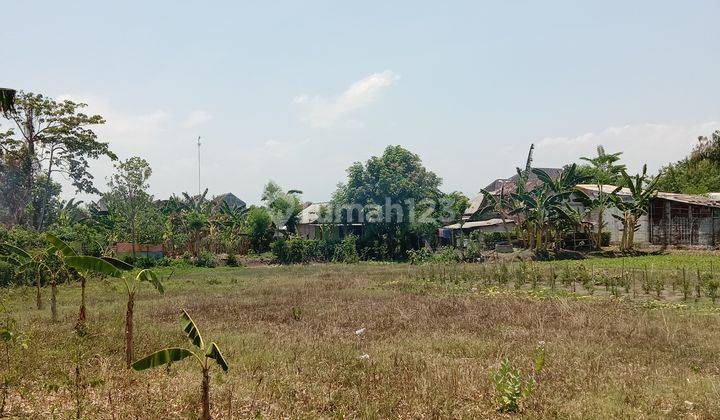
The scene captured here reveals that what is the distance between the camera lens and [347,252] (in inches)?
1315

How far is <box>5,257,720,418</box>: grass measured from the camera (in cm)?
605

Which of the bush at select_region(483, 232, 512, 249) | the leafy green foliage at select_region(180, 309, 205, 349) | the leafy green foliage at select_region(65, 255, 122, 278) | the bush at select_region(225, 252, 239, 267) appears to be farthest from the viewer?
the bush at select_region(483, 232, 512, 249)

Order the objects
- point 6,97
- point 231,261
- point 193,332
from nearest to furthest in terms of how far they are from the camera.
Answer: point 193,332, point 6,97, point 231,261

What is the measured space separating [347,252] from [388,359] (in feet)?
83.1

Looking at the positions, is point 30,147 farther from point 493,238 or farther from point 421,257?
point 493,238

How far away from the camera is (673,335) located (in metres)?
9.44

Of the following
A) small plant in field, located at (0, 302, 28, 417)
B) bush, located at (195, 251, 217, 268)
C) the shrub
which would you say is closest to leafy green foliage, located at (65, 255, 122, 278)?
small plant in field, located at (0, 302, 28, 417)

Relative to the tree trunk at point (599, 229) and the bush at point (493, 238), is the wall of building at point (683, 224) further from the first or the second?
the bush at point (493, 238)

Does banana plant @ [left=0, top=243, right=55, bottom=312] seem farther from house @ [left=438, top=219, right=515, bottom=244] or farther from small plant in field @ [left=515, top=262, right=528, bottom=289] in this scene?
house @ [left=438, top=219, right=515, bottom=244]

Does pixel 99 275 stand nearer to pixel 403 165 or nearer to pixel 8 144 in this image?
pixel 8 144

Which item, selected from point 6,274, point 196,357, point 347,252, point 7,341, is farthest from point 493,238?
point 196,357

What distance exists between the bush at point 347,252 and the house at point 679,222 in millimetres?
15473

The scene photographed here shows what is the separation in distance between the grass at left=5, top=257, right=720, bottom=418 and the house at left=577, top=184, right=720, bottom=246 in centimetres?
1943

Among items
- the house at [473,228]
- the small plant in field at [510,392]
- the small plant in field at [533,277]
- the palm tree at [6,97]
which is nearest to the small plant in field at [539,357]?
the small plant in field at [510,392]
